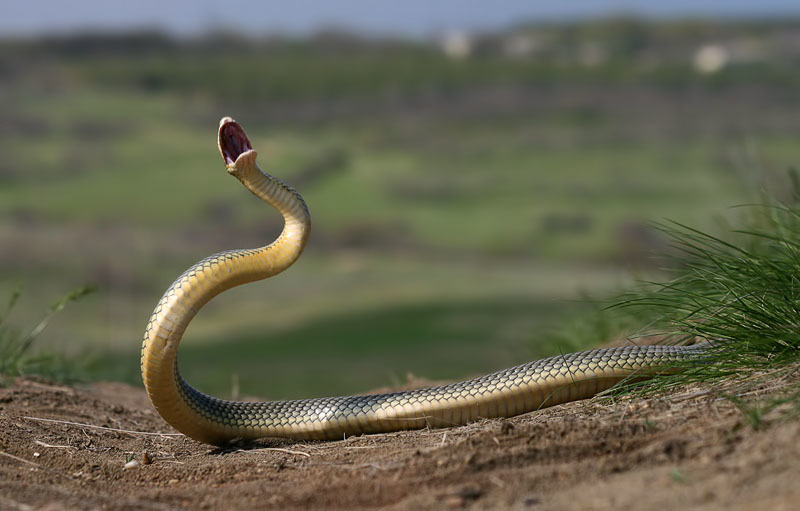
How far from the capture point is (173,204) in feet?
221

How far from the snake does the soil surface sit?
132mm

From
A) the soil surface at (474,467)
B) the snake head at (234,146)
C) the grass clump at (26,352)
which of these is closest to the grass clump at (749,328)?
the soil surface at (474,467)

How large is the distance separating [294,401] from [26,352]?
3679mm

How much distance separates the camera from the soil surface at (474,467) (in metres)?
3.37

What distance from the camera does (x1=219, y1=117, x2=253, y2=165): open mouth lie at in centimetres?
490

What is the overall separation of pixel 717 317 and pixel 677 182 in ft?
227

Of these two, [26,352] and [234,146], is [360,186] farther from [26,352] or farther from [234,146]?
[234,146]

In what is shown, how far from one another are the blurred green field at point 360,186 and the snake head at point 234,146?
14.6ft

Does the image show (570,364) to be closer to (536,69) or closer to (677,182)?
(677,182)

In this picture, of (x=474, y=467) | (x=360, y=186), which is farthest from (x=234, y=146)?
(x=360, y=186)

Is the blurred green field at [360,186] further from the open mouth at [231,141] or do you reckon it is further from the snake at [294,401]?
the open mouth at [231,141]

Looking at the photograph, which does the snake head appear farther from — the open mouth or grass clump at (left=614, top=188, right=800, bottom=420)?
grass clump at (left=614, top=188, right=800, bottom=420)

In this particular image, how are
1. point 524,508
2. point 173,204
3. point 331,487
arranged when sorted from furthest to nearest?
point 173,204 → point 331,487 → point 524,508

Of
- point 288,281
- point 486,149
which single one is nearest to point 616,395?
point 288,281
